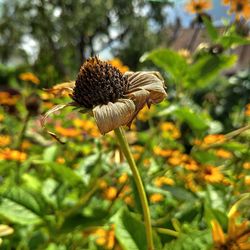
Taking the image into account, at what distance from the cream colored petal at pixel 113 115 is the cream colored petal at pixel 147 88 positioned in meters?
0.01

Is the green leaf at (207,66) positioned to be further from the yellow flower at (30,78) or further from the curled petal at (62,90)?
the yellow flower at (30,78)

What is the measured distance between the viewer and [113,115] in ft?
1.24

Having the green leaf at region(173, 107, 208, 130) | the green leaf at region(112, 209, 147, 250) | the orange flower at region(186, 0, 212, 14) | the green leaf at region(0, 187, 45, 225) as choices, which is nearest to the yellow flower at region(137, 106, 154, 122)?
the orange flower at region(186, 0, 212, 14)

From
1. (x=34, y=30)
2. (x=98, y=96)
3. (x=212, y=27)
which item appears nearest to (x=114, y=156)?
(x=212, y=27)

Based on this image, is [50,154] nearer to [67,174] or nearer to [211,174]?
[67,174]

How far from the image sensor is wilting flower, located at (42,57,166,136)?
15.1 inches

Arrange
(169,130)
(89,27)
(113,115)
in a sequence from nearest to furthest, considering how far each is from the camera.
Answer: (113,115), (169,130), (89,27)

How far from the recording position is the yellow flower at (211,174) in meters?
A: 0.75

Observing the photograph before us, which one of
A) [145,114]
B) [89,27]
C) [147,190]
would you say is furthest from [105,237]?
[89,27]

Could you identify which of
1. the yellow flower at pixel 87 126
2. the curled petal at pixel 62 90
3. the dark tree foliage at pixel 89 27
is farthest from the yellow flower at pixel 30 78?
the dark tree foliage at pixel 89 27

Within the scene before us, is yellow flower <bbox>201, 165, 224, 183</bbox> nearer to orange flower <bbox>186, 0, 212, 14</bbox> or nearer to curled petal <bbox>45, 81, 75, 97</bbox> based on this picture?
curled petal <bbox>45, 81, 75, 97</bbox>

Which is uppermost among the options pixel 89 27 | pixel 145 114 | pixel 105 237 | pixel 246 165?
pixel 89 27

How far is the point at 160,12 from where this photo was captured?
11039mm

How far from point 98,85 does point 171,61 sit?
0.41 metres
